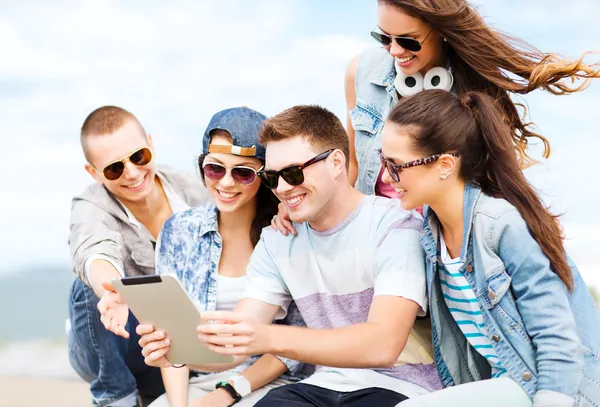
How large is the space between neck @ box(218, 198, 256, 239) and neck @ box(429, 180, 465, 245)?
122cm

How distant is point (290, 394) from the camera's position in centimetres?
396

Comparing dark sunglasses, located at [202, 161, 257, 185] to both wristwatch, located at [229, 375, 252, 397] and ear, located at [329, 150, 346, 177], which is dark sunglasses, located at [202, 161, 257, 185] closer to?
ear, located at [329, 150, 346, 177]

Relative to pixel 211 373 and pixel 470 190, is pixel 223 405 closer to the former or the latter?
pixel 211 373

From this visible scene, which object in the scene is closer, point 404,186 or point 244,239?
point 404,186

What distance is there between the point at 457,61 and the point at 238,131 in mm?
1262

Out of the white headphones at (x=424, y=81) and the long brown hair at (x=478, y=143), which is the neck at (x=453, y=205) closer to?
the long brown hair at (x=478, y=143)

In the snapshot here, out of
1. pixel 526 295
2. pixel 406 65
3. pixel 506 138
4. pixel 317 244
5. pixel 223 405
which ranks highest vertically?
pixel 406 65

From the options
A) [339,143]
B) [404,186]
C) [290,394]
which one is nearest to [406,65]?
[339,143]

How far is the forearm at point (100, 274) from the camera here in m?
4.74

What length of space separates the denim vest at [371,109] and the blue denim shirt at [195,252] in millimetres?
892

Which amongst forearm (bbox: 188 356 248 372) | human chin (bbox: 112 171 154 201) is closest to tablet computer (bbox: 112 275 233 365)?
forearm (bbox: 188 356 248 372)

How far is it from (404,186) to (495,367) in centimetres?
90

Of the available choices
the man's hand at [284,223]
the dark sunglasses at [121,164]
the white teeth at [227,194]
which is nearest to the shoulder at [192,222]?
the white teeth at [227,194]

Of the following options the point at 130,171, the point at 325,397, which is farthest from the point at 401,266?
the point at 130,171
